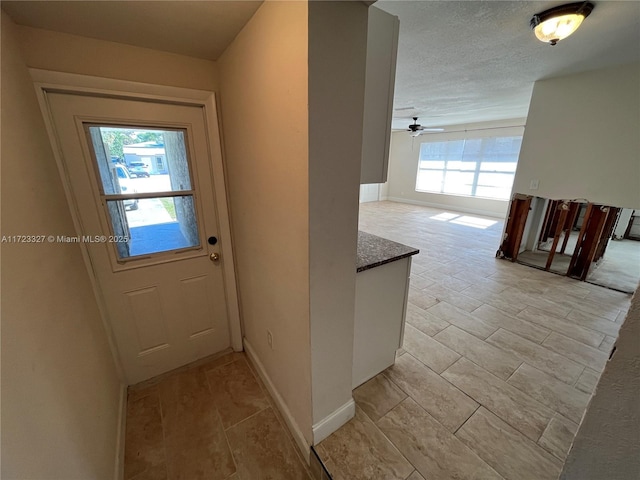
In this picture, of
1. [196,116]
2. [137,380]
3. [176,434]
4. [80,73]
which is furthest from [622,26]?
[137,380]

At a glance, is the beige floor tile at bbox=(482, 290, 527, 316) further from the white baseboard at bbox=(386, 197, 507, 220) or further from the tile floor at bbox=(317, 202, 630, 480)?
the white baseboard at bbox=(386, 197, 507, 220)

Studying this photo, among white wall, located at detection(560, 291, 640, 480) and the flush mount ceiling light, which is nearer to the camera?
white wall, located at detection(560, 291, 640, 480)

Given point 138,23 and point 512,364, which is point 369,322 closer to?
point 512,364

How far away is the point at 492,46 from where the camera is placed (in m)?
2.22

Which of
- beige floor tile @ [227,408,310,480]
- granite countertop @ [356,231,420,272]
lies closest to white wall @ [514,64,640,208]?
granite countertop @ [356,231,420,272]

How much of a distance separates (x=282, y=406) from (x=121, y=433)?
3.03 feet

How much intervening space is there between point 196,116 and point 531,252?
516 cm

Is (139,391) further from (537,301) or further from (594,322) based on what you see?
(594,322)

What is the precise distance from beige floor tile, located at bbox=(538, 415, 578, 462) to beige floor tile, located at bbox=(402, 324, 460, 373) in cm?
60

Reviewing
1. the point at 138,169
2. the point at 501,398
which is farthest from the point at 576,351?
the point at 138,169

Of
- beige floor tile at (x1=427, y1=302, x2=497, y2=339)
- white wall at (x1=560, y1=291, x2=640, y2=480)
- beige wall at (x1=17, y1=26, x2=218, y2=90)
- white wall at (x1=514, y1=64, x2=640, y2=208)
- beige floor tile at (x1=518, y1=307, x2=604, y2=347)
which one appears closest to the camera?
white wall at (x1=560, y1=291, x2=640, y2=480)

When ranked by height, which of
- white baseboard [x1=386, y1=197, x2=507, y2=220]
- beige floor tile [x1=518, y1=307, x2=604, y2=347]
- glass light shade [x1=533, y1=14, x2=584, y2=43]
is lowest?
beige floor tile [x1=518, y1=307, x2=604, y2=347]

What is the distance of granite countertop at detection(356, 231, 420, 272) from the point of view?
147cm

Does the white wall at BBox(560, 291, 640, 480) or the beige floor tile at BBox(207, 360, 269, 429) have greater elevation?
the white wall at BBox(560, 291, 640, 480)
